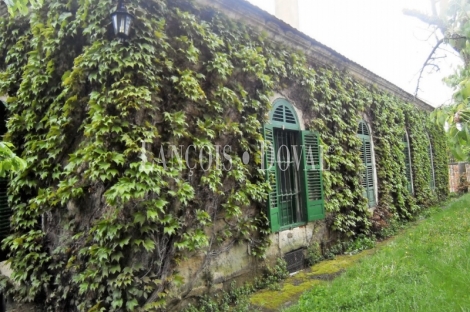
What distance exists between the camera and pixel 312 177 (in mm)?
6656

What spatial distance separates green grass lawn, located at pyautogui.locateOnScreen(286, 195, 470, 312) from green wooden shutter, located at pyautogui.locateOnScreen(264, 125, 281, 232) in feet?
3.99

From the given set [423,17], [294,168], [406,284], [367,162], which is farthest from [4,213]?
[423,17]

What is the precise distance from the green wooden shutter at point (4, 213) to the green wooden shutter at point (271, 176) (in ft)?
11.9

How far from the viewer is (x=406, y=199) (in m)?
10.3

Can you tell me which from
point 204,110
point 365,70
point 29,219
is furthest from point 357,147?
point 29,219

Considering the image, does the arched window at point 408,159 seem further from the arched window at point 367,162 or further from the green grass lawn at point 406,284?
the green grass lawn at point 406,284

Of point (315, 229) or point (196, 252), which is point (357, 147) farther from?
point (196, 252)

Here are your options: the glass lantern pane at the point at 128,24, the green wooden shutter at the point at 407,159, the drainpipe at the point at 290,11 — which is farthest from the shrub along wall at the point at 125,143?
the drainpipe at the point at 290,11

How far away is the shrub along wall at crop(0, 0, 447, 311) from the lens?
3768 mm

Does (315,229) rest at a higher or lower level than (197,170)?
lower

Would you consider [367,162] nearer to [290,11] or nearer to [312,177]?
[312,177]

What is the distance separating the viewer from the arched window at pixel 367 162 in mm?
8750

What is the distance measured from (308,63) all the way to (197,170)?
3774 millimetres

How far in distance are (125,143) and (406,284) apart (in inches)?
134
